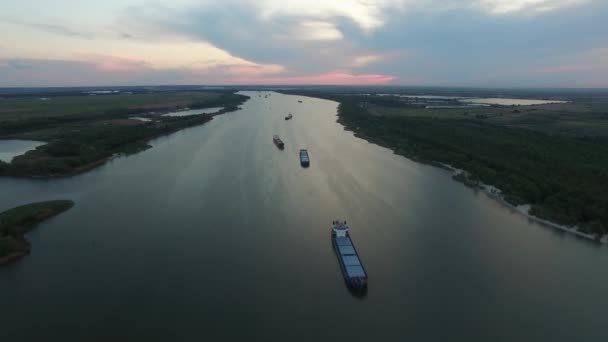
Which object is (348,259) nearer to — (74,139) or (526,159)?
(526,159)

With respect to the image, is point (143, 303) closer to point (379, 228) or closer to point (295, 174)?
point (379, 228)

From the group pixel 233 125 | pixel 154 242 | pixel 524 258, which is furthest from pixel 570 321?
pixel 233 125

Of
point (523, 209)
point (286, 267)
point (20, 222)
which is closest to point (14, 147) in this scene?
point (20, 222)

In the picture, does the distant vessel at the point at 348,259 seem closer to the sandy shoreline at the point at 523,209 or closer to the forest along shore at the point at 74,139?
the sandy shoreline at the point at 523,209

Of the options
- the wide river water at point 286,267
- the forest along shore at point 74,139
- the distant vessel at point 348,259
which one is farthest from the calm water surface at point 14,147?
the distant vessel at point 348,259

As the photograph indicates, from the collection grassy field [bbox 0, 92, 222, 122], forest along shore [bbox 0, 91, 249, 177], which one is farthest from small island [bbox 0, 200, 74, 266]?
grassy field [bbox 0, 92, 222, 122]
